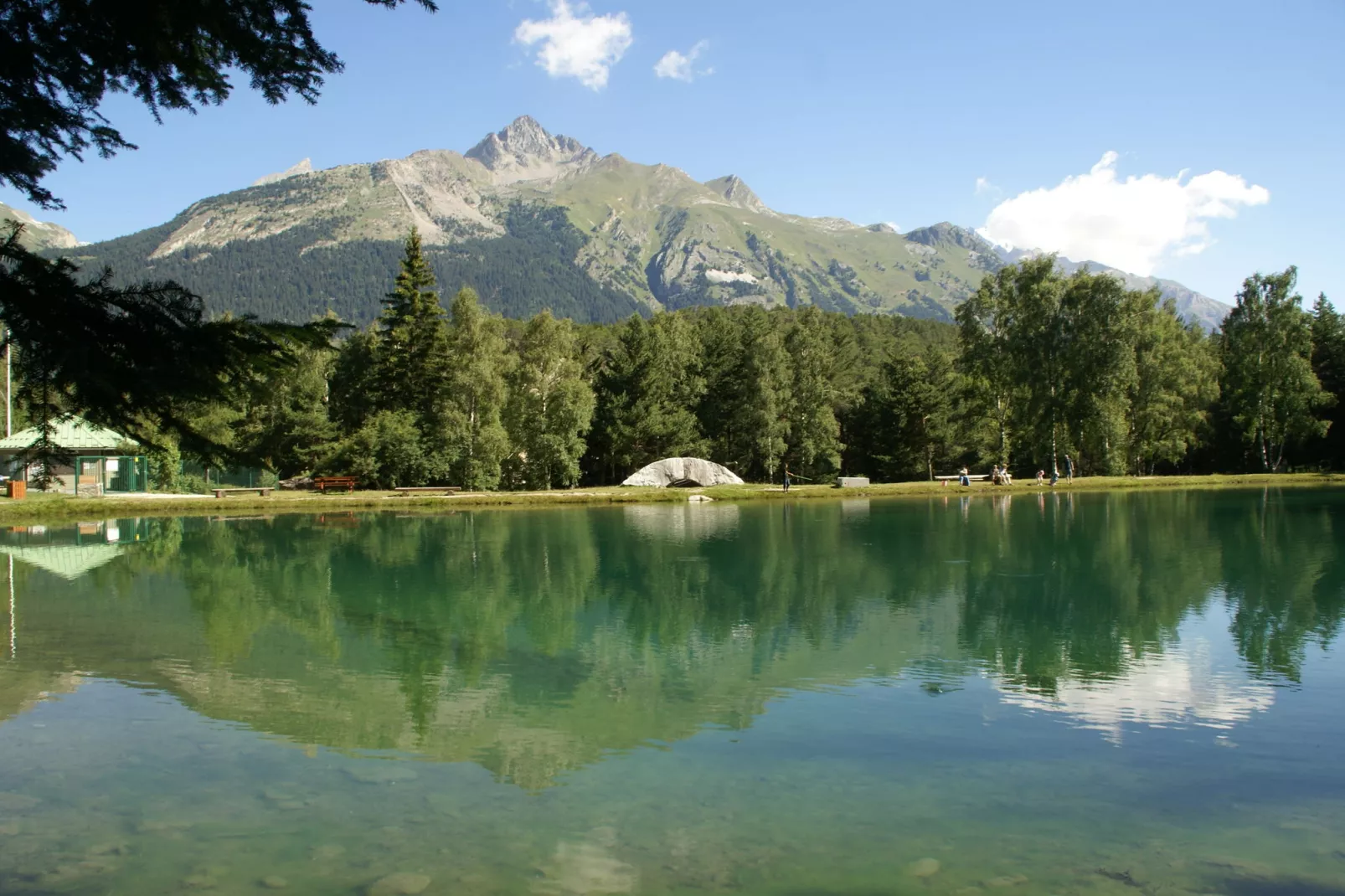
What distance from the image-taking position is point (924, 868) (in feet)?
24.7

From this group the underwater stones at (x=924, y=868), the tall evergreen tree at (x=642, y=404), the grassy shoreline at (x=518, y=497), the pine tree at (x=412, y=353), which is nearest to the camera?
the underwater stones at (x=924, y=868)

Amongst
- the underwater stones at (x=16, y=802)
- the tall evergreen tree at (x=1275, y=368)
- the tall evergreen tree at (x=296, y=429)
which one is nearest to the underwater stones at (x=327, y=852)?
the underwater stones at (x=16, y=802)

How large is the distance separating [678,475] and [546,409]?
33.4ft

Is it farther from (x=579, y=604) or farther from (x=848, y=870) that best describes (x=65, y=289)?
(x=579, y=604)

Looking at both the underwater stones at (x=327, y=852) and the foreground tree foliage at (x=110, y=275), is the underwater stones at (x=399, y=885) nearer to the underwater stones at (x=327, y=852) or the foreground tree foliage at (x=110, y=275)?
the underwater stones at (x=327, y=852)

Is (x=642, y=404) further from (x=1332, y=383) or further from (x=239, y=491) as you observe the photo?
(x=1332, y=383)

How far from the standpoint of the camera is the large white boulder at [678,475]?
63312 mm

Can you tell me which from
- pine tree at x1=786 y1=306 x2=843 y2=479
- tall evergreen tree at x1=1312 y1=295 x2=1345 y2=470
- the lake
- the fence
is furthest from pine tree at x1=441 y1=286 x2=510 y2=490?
tall evergreen tree at x1=1312 y1=295 x2=1345 y2=470

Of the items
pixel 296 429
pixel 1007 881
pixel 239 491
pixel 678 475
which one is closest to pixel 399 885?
pixel 1007 881

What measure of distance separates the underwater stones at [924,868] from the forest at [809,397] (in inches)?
2085

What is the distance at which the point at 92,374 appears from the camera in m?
4.91

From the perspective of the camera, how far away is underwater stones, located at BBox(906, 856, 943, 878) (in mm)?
7414

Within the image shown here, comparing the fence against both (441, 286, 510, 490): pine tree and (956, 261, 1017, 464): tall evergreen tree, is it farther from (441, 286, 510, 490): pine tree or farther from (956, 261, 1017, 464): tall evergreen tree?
(956, 261, 1017, 464): tall evergreen tree

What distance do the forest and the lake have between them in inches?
1484
